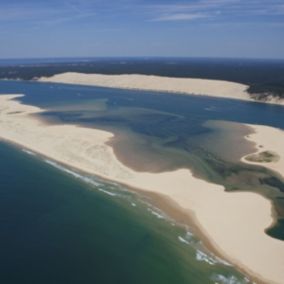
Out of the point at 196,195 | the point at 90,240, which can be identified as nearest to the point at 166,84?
the point at 196,195

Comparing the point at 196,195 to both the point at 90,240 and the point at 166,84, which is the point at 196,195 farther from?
the point at 166,84

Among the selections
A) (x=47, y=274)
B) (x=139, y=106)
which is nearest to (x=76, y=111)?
(x=139, y=106)

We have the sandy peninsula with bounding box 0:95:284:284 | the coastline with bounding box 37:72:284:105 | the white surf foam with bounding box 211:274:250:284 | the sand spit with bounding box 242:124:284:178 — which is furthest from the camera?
the coastline with bounding box 37:72:284:105

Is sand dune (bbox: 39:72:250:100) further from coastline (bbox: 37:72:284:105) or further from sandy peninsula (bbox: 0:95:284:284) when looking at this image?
sandy peninsula (bbox: 0:95:284:284)

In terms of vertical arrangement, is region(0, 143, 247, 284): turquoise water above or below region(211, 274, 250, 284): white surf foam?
above

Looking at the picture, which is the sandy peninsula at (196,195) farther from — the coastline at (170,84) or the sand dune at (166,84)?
the sand dune at (166,84)

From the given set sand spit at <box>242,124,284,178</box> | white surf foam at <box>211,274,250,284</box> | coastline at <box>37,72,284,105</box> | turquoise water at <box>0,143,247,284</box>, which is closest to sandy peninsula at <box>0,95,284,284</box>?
white surf foam at <box>211,274,250,284</box>
